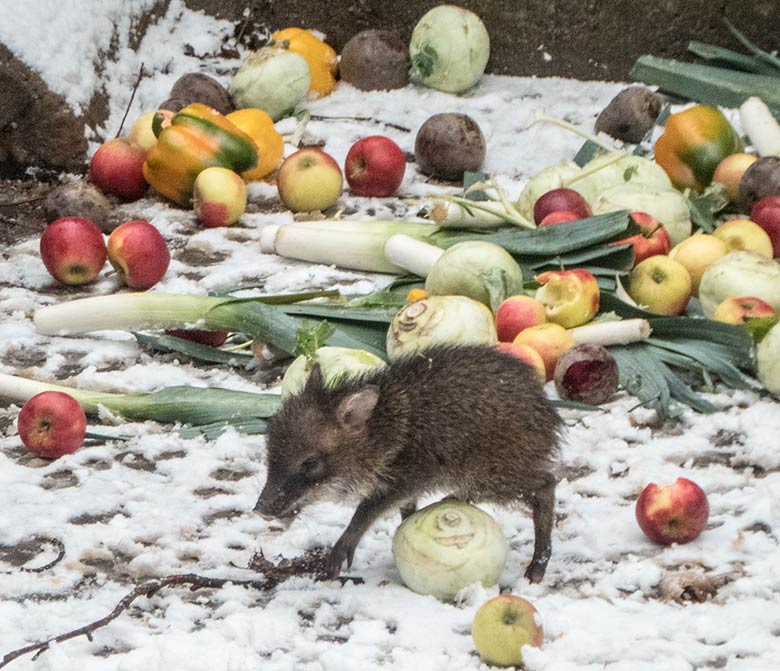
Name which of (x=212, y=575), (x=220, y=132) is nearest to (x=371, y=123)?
(x=220, y=132)

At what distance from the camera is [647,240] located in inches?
189

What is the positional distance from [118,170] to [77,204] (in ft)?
1.62

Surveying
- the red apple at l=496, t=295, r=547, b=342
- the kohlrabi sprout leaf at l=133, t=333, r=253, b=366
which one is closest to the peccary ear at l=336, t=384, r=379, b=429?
the red apple at l=496, t=295, r=547, b=342

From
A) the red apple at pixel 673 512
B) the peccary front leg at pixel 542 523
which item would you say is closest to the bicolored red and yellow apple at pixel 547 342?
the red apple at pixel 673 512

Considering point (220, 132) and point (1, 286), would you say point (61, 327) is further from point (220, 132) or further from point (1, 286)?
point (220, 132)

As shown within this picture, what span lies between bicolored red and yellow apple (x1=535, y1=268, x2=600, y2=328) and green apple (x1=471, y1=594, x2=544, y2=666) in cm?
181

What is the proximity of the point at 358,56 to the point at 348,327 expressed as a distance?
3.04 meters

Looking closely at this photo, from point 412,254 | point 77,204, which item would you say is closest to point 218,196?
point 77,204

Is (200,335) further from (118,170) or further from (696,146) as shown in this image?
(696,146)

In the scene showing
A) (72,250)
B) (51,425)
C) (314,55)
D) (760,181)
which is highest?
(314,55)

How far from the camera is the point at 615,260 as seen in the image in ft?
15.5

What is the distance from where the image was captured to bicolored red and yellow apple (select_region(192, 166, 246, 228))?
5.75m

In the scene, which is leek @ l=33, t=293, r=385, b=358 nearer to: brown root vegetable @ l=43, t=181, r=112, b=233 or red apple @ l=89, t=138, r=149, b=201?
brown root vegetable @ l=43, t=181, r=112, b=233

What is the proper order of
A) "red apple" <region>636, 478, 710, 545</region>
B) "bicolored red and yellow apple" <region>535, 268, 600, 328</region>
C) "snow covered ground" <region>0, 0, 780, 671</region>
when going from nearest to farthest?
"snow covered ground" <region>0, 0, 780, 671</region> → "red apple" <region>636, 478, 710, 545</region> → "bicolored red and yellow apple" <region>535, 268, 600, 328</region>
